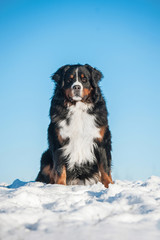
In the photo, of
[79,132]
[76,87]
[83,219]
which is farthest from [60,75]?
[83,219]

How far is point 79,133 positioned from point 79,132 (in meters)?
0.02

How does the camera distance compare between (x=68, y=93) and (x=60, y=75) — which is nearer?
(x=68, y=93)

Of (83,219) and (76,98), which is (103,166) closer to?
(76,98)

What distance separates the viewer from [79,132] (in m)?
5.70

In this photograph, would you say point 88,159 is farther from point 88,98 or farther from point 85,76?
point 85,76

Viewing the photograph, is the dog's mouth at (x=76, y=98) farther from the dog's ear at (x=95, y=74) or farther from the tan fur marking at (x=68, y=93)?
the dog's ear at (x=95, y=74)

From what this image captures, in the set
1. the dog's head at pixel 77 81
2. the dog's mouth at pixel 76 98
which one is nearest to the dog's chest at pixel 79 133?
the dog's mouth at pixel 76 98

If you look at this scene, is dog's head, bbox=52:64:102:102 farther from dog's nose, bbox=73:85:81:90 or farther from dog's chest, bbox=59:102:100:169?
dog's chest, bbox=59:102:100:169

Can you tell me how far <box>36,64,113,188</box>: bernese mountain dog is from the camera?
5.64 m

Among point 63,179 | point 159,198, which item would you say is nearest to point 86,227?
point 159,198

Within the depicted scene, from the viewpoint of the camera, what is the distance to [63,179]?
5.64 metres

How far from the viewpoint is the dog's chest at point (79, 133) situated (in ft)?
18.5

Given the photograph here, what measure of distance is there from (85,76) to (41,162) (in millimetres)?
2159

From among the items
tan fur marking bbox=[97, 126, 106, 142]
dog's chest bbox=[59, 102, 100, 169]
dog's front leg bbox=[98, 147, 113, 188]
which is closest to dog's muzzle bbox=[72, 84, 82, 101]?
dog's chest bbox=[59, 102, 100, 169]
